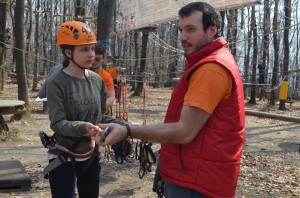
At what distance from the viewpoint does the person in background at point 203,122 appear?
1.78 meters

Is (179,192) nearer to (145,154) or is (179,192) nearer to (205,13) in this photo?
(205,13)

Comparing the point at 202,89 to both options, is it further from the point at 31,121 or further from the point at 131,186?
the point at 31,121

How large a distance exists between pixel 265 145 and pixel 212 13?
25.8 ft

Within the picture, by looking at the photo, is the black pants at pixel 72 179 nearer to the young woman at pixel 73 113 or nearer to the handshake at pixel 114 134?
the young woman at pixel 73 113

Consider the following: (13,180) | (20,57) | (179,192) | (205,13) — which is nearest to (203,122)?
(179,192)

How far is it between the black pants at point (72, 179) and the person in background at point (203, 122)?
36.1 inches

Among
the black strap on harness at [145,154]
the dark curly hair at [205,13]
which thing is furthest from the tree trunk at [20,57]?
the dark curly hair at [205,13]

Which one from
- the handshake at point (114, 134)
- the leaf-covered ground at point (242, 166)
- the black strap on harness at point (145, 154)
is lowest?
the leaf-covered ground at point (242, 166)

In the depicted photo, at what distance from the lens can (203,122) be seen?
5.89 feet

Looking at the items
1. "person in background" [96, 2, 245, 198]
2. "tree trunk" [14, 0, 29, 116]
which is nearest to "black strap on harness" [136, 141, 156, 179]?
"person in background" [96, 2, 245, 198]

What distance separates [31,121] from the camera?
1033 centimetres

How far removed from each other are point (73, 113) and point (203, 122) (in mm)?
1210

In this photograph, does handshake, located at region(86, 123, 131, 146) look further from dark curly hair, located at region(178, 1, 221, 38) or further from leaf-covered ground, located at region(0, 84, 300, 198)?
leaf-covered ground, located at region(0, 84, 300, 198)

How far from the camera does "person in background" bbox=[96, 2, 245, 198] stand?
1781 millimetres
